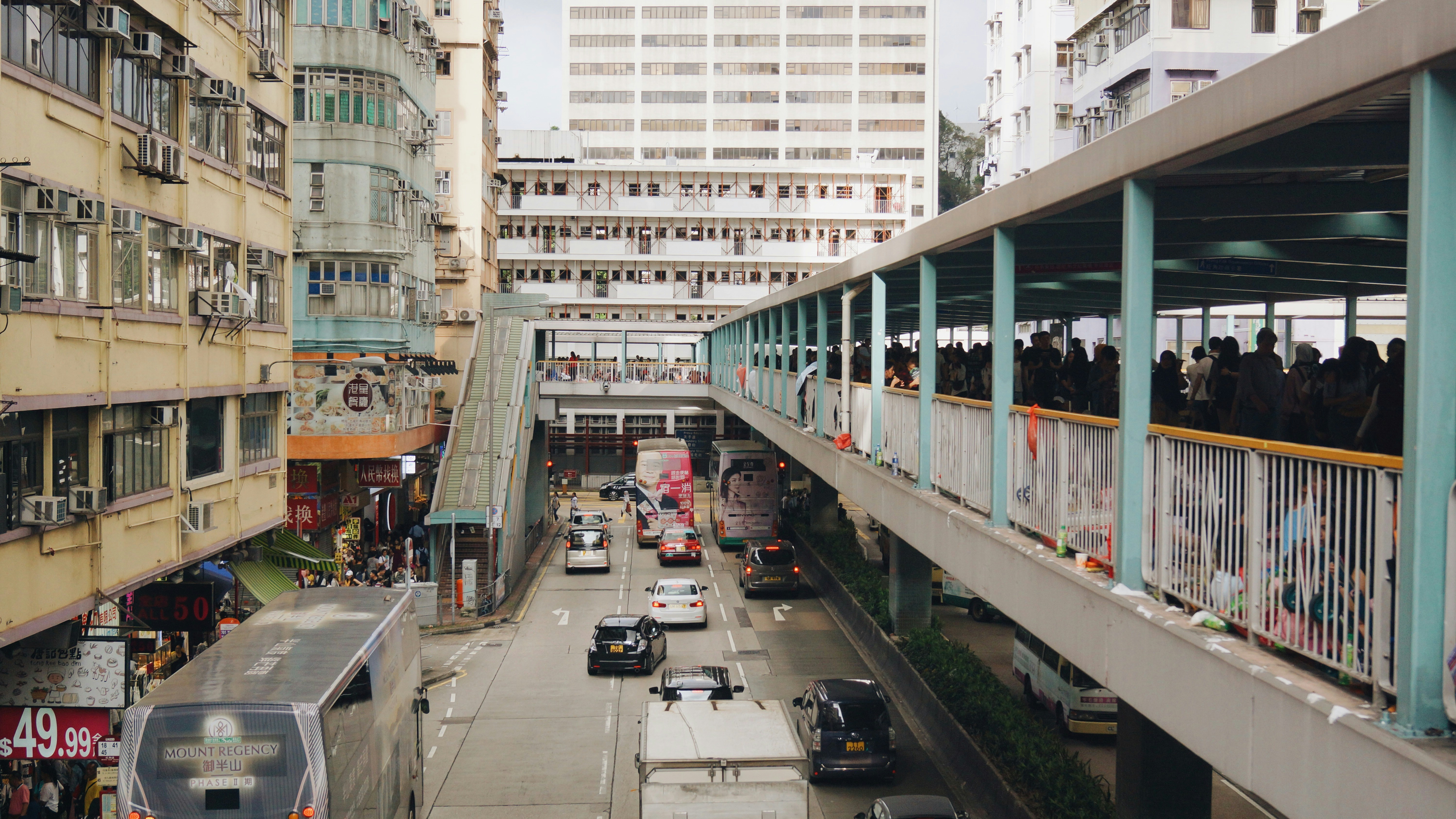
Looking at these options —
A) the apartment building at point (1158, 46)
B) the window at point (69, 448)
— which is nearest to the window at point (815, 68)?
the apartment building at point (1158, 46)

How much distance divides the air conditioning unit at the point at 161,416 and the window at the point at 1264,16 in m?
23.6

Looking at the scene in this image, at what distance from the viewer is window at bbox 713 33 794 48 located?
241 feet

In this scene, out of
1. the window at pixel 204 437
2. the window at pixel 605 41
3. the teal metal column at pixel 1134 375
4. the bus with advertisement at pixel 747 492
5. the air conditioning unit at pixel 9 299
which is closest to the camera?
the teal metal column at pixel 1134 375

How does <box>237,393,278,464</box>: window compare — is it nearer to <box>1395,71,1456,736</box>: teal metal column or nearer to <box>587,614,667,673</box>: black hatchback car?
<box>587,614,667,673</box>: black hatchback car

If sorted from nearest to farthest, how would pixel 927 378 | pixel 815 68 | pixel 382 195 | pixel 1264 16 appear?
pixel 927 378
pixel 1264 16
pixel 382 195
pixel 815 68

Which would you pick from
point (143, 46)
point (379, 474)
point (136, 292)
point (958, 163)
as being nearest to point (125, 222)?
point (136, 292)

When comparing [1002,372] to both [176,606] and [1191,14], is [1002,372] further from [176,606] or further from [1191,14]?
[1191,14]

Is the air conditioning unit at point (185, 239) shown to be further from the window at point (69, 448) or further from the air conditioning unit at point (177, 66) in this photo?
the window at point (69, 448)

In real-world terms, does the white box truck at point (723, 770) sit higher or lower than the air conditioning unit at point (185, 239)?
lower

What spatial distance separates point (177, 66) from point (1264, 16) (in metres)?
22.5

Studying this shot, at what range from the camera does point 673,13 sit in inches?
2899

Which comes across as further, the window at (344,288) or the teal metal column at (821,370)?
the window at (344,288)

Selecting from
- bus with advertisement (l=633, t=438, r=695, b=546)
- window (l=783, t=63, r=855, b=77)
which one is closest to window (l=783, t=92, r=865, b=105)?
window (l=783, t=63, r=855, b=77)

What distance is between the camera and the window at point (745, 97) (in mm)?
73250
